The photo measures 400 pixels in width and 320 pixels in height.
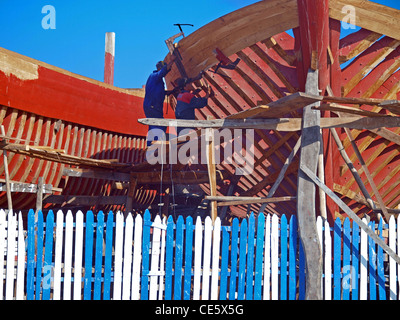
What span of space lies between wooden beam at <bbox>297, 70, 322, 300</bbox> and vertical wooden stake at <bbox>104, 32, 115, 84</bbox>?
12.8 metres

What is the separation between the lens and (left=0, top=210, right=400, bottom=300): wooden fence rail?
5836mm

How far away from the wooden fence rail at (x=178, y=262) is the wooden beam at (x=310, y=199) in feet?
0.44

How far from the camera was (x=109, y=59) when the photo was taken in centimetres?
1850

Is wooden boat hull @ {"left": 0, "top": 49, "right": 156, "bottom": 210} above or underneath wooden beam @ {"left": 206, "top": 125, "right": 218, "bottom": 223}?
above

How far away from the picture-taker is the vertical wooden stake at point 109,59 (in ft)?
59.3

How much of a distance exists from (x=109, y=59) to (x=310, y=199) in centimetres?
1408

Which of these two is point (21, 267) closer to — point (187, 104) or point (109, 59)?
point (187, 104)

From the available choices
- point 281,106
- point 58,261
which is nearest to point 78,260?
point 58,261

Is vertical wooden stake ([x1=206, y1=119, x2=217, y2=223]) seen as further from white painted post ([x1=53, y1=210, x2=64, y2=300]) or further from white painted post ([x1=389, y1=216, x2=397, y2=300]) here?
white painted post ([x1=389, y1=216, x2=397, y2=300])

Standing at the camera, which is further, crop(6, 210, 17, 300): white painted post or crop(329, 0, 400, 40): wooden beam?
crop(329, 0, 400, 40): wooden beam

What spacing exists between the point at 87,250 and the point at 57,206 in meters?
5.82

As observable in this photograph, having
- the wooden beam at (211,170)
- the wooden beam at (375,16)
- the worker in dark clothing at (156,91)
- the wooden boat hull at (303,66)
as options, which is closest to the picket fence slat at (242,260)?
the wooden beam at (211,170)

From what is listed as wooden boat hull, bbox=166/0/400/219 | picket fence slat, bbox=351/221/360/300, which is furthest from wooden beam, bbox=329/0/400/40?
picket fence slat, bbox=351/221/360/300

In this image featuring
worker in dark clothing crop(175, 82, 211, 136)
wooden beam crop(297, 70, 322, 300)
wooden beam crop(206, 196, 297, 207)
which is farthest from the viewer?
worker in dark clothing crop(175, 82, 211, 136)
